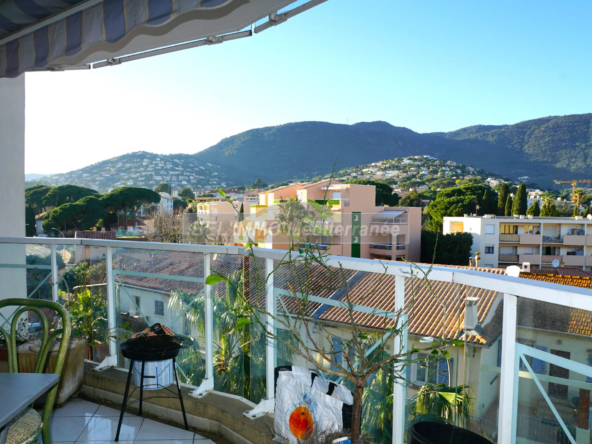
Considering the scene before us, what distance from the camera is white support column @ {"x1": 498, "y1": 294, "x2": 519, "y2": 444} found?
2.97 feet

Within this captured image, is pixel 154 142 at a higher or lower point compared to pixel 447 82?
lower

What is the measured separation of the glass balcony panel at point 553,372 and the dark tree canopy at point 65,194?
31918 millimetres

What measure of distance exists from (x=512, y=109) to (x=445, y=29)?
15.7 metres

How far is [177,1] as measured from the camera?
50.7 inches

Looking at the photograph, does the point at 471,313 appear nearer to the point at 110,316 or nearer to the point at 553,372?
the point at 553,372

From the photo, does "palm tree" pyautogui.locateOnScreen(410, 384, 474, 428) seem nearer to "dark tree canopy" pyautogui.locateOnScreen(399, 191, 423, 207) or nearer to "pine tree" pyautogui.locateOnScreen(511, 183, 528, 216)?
"dark tree canopy" pyautogui.locateOnScreen(399, 191, 423, 207)

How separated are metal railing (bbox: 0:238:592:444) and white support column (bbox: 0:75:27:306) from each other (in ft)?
1.15

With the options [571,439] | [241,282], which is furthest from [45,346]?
[571,439]

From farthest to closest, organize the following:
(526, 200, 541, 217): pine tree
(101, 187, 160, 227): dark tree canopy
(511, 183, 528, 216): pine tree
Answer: (511, 183, 528, 216): pine tree, (526, 200, 541, 217): pine tree, (101, 187, 160, 227): dark tree canopy

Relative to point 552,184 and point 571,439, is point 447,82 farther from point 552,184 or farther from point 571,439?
point 571,439

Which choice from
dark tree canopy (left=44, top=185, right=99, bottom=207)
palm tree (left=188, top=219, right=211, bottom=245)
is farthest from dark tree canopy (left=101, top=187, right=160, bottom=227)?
palm tree (left=188, top=219, right=211, bottom=245)

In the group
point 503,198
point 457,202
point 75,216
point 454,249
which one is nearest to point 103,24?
point 75,216

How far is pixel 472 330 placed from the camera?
994mm

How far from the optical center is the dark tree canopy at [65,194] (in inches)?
1136
